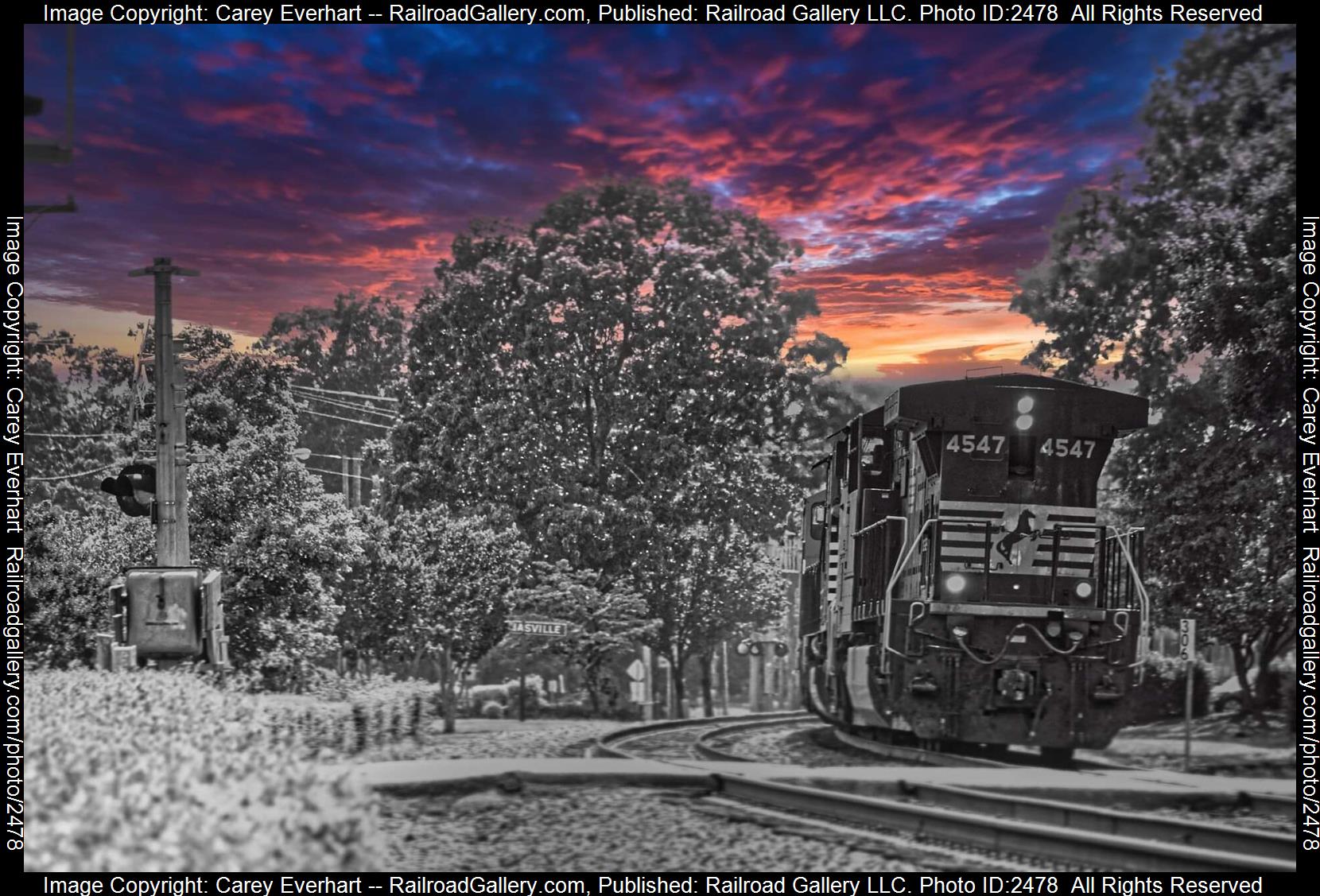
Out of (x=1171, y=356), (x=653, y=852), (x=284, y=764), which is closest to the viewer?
(x=284, y=764)

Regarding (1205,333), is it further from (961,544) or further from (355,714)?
(355,714)

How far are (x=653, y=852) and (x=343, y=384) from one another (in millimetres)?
13021

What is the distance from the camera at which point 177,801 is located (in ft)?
23.9

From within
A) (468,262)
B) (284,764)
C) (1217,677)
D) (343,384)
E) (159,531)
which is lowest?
(1217,677)

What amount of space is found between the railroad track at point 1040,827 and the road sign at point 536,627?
28.4 feet

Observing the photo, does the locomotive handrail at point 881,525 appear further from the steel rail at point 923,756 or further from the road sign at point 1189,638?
the road sign at point 1189,638

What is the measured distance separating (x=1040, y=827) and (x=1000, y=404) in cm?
750

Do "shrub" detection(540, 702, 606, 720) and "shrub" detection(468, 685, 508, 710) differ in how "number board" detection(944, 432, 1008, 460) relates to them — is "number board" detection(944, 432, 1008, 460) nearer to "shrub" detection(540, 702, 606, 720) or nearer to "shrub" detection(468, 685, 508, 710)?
"shrub" detection(540, 702, 606, 720)

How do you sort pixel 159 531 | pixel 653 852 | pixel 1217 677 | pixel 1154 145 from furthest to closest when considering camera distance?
pixel 1217 677, pixel 1154 145, pixel 159 531, pixel 653 852

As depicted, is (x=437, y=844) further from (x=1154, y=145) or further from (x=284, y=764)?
(x=1154, y=145)

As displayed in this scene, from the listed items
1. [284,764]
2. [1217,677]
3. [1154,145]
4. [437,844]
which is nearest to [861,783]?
[437,844]

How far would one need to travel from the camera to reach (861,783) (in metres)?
12.1

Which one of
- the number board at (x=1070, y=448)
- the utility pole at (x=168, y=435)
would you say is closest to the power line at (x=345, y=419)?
the utility pole at (x=168, y=435)

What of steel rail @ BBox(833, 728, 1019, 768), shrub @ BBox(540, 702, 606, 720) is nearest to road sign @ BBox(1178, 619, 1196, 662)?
steel rail @ BBox(833, 728, 1019, 768)
